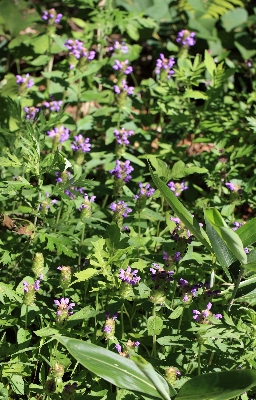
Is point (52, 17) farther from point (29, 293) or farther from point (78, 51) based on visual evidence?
point (29, 293)

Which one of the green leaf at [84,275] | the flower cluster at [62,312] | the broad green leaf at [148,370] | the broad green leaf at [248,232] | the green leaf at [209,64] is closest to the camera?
the broad green leaf at [148,370]

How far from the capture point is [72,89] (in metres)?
3.60

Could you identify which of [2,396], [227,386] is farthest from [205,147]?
[227,386]

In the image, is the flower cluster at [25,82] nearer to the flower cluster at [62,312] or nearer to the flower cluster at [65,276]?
the flower cluster at [65,276]

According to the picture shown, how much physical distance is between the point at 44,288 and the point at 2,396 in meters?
0.58

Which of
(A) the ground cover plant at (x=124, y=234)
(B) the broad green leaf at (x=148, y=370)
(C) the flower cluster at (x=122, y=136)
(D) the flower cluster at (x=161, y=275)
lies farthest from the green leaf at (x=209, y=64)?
(B) the broad green leaf at (x=148, y=370)

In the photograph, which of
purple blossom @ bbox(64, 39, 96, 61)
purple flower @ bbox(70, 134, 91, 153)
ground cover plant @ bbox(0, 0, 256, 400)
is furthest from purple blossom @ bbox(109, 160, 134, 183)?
purple blossom @ bbox(64, 39, 96, 61)

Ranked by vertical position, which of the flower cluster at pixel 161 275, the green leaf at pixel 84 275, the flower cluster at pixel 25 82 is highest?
the green leaf at pixel 84 275

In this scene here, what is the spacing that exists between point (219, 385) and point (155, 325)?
22.9 inches

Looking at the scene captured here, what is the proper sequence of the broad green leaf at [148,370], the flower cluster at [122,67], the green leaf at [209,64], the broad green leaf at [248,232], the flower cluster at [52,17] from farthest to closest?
the flower cluster at [52,17] < the flower cluster at [122,67] < the green leaf at [209,64] < the broad green leaf at [248,232] < the broad green leaf at [148,370]

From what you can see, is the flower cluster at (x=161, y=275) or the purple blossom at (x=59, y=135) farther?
the purple blossom at (x=59, y=135)

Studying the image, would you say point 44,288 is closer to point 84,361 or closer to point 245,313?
point 245,313

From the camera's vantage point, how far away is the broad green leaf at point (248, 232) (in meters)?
1.69

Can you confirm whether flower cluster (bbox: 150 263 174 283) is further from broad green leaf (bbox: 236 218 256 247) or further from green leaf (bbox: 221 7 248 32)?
green leaf (bbox: 221 7 248 32)
